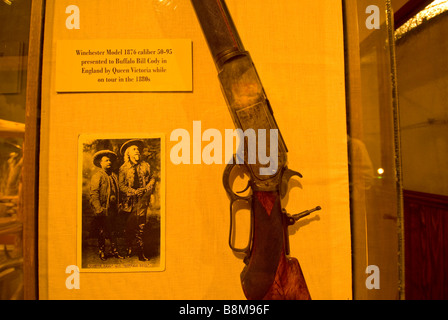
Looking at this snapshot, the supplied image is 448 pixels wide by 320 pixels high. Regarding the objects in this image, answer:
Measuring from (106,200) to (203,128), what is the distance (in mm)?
313

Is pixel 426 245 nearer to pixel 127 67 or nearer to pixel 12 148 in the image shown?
pixel 127 67

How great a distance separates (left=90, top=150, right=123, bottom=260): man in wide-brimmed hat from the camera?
69 cm

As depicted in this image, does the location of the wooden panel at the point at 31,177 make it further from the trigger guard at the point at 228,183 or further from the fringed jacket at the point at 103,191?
the trigger guard at the point at 228,183

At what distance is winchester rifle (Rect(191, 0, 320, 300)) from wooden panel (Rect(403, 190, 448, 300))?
0.52 metres

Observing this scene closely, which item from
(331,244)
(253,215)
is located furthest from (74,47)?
(331,244)

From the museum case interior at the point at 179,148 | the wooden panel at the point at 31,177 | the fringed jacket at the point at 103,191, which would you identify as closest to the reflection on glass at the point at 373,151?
the museum case interior at the point at 179,148

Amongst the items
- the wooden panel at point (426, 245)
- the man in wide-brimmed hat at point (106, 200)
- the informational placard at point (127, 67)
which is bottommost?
the wooden panel at point (426, 245)

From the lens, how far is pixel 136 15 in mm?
720

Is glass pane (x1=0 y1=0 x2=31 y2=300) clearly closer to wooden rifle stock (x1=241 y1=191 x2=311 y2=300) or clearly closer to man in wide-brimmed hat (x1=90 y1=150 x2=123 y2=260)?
man in wide-brimmed hat (x1=90 y1=150 x2=123 y2=260)

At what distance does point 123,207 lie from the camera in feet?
2.27

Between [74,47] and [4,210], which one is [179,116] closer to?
[74,47]

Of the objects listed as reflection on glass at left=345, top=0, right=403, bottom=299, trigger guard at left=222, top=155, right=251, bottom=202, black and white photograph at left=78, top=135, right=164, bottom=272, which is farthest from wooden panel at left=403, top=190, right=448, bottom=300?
black and white photograph at left=78, top=135, right=164, bottom=272

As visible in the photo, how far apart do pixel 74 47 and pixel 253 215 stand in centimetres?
64

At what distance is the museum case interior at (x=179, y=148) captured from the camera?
69cm
